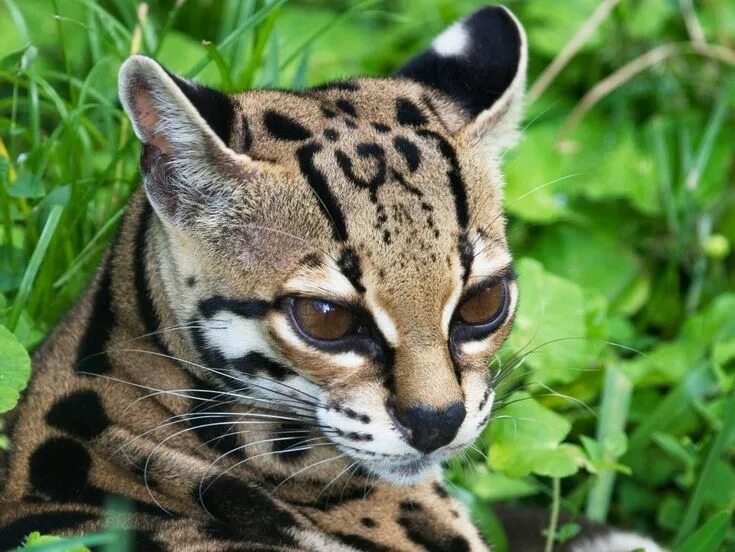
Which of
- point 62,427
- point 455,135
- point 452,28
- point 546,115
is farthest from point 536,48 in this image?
point 62,427

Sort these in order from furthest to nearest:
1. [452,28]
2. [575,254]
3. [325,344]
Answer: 1. [575,254]
2. [452,28]
3. [325,344]

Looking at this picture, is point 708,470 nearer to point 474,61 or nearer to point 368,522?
point 368,522

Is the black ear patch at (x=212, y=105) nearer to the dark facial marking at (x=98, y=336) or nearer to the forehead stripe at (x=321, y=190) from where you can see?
the forehead stripe at (x=321, y=190)

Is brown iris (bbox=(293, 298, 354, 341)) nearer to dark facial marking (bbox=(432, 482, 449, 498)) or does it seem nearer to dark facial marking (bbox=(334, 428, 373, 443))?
dark facial marking (bbox=(334, 428, 373, 443))

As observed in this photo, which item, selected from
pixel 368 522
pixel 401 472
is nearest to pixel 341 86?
pixel 401 472

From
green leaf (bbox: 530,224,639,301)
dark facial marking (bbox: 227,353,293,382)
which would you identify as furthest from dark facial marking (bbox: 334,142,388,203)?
green leaf (bbox: 530,224,639,301)

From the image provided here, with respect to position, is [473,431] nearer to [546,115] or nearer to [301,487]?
[301,487]
